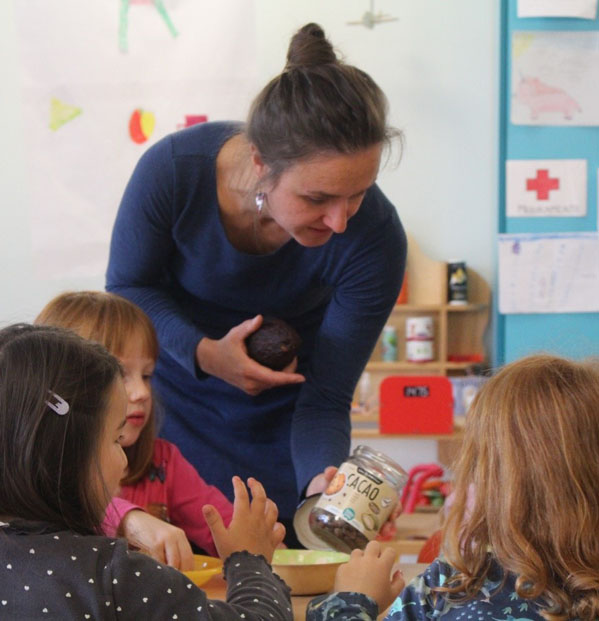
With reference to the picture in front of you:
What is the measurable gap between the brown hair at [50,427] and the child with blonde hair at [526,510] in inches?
11.8

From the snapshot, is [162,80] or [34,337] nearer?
[34,337]

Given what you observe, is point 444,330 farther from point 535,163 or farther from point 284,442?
point 284,442

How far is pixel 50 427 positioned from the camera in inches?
31.2

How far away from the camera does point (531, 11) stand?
109 inches

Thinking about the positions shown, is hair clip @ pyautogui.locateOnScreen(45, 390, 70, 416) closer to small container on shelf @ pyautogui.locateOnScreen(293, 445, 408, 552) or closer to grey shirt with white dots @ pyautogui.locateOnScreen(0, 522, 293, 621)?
grey shirt with white dots @ pyautogui.locateOnScreen(0, 522, 293, 621)

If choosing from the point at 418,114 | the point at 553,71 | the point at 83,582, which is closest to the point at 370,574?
the point at 83,582

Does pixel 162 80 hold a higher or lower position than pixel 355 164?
higher

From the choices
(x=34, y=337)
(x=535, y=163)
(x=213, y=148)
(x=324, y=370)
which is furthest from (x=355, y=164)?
(x=535, y=163)

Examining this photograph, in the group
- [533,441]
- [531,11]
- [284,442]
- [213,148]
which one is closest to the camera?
[533,441]

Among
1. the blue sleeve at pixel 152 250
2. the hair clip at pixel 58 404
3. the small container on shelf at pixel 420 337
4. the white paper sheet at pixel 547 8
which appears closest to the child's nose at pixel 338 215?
the blue sleeve at pixel 152 250

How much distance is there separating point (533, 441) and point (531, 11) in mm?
2171

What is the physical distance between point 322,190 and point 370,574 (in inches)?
19.1

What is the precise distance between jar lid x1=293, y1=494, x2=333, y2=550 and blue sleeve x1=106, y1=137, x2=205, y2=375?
1.10 feet

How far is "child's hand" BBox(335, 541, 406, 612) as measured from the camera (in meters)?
1.01
